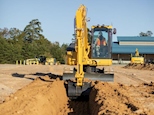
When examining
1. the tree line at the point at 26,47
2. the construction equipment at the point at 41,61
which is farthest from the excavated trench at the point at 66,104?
the tree line at the point at 26,47

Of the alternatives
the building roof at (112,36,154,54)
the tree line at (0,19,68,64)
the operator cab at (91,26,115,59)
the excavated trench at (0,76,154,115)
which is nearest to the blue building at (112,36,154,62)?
the building roof at (112,36,154,54)

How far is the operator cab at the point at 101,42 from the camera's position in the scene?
1598 cm

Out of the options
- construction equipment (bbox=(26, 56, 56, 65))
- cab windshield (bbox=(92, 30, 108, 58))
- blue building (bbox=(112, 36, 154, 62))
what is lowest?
construction equipment (bbox=(26, 56, 56, 65))

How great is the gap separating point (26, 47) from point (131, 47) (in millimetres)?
22083

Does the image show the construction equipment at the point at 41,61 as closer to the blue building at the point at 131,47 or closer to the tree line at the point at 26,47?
the tree line at the point at 26,47

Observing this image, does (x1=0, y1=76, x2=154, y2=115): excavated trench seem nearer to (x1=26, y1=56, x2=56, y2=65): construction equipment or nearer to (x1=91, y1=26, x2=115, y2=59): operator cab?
(x1=91, y1=26, x2=115, y2=59): operator cab

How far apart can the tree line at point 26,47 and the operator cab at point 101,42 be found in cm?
4224

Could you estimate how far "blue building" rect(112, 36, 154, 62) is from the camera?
2365 inches

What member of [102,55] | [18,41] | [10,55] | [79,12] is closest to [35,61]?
[10,55]

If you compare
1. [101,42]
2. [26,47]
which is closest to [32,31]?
[26,47]

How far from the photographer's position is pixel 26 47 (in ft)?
200

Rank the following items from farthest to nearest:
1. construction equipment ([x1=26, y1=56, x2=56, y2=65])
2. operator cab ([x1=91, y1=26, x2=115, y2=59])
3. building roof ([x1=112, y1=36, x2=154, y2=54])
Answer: building roof ([x1=112, y1=36, x2=154, y2=54])
construction equipment ([x1=26, y1=56, x2=56, y2=65])
operator cab ([x1=91, y1=26, x2=115, y2=59])

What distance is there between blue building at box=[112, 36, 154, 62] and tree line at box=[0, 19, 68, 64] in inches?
471

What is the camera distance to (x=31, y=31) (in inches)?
3017
